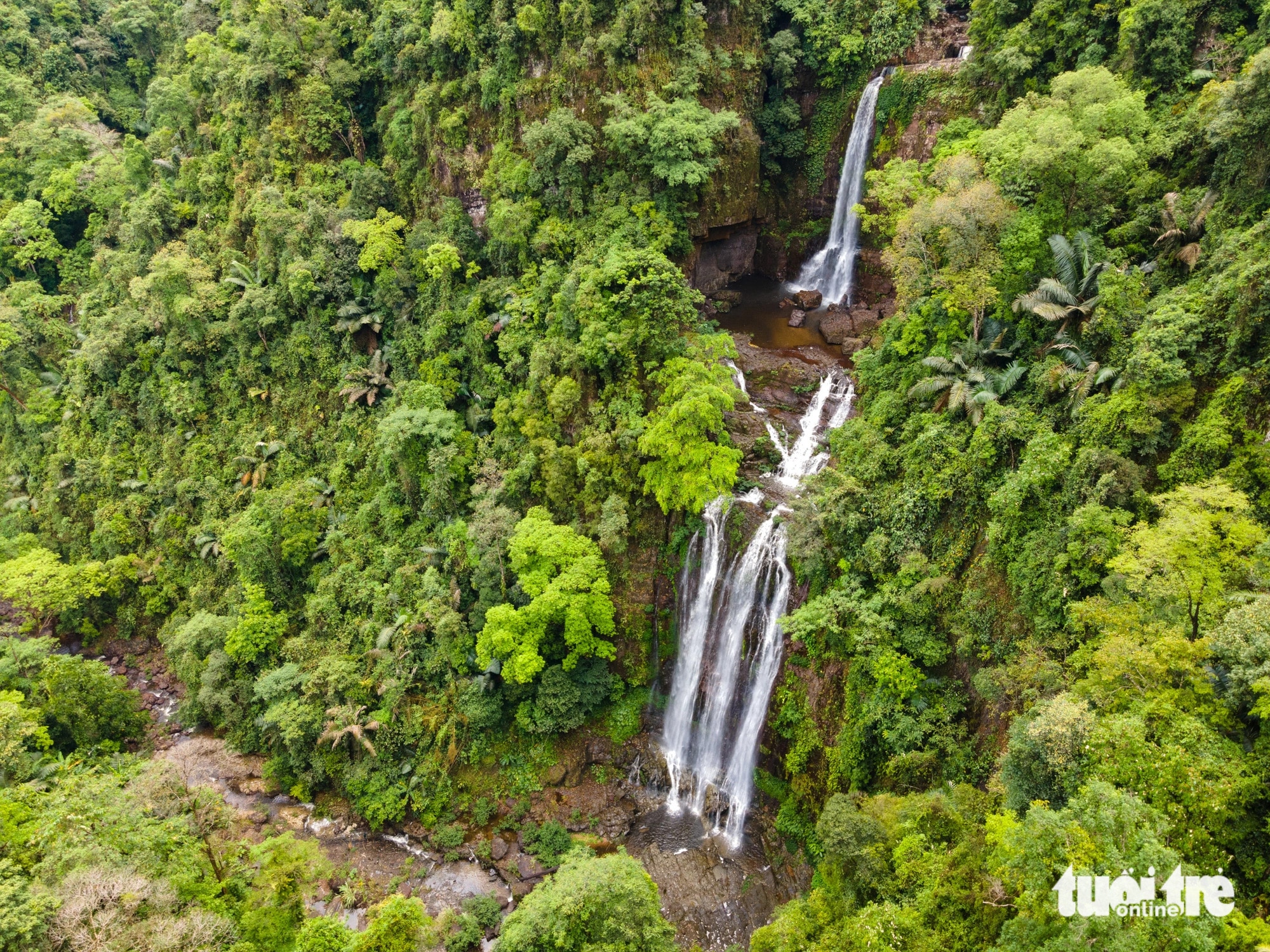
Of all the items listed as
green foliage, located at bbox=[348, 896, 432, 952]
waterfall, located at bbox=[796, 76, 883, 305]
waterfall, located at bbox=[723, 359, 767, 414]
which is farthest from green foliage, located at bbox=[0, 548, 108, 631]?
waterfall, located at bbox=[796, 76, 883, 305]

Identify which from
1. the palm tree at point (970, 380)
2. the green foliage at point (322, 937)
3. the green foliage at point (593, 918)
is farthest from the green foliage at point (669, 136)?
the green foliage at point (322, 937)

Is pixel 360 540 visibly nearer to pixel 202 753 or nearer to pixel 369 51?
pixel 202 753

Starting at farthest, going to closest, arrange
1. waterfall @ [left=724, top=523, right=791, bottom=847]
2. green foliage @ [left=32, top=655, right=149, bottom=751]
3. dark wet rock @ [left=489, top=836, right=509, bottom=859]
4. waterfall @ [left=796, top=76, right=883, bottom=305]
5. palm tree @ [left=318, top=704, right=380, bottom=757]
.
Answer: waterfall @ [left=796, top=76, right=883, bottom=305] → green foliage @ [left=32, top=655, right=149, bottom=751] → palm tree @ [left=318, top=704, right=380, bottom=757] → dark wet rock @ [left=489, top=836, right=509, bottom=859] → waterfall @ [left=724, top=523, right=791, bottom=847]

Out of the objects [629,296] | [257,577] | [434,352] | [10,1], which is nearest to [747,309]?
[629,296]

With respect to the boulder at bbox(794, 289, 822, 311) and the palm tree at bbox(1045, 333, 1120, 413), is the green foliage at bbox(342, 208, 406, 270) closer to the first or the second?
the boulder at bbox(794, 289, 822, 311)

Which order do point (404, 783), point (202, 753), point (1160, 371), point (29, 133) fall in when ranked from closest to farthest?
point (1160, 371) → point (404, 783) → point (202, 753) → point (29, 133)

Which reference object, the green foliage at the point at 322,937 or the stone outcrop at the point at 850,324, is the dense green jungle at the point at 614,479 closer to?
the green foliage at the point at 322,937

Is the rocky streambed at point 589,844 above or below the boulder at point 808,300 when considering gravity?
below
